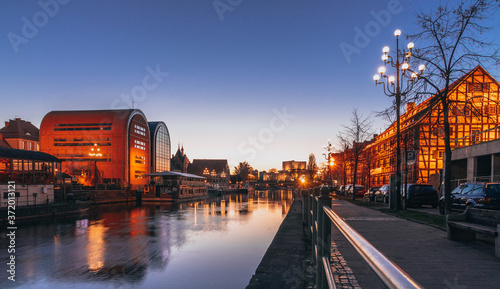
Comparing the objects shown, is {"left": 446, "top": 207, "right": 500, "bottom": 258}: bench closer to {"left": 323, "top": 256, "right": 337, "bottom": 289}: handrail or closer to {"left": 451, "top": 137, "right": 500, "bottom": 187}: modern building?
{"left": 323, "top": 256, "right": 337, "bottom": 289}: handrail

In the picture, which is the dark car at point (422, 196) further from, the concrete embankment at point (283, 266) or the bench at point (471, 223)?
the bench at point (471, 223)

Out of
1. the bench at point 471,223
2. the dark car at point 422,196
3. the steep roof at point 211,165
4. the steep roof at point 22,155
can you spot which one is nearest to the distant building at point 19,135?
the steep roof at point 22,155

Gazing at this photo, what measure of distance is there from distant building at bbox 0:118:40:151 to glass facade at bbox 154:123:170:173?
28.8 meters

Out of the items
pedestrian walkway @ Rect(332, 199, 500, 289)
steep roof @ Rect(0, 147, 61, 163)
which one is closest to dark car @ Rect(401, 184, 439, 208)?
pedestrian walkway @ Rect(332, 199, 500, 289)

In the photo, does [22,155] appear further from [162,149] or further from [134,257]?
[162,149]

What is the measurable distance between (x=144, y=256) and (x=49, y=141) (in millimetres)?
78212

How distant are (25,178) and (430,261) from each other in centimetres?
2948

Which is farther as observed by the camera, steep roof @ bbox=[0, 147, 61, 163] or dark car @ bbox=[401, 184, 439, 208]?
steep roof @ bbox=[0, 147, 61, 163]

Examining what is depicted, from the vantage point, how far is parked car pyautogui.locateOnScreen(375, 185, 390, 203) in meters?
27.7

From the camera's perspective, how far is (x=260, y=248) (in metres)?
15.7

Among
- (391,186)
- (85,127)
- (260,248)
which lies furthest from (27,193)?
(85,127)

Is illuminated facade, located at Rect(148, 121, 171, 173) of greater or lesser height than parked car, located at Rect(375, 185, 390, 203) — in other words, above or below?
A: above

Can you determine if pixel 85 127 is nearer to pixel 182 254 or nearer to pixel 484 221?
pixel 182 254

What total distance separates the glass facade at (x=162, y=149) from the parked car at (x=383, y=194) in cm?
7208
